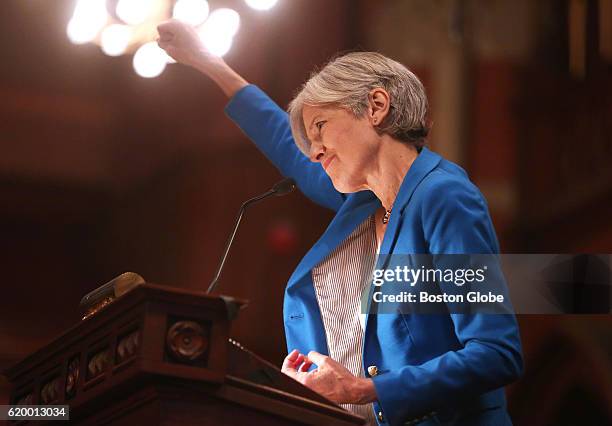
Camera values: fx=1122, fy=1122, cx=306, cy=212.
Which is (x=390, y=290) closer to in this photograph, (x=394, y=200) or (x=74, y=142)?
(x=394, y=200)

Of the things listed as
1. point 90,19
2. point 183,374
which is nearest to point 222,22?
point 90,19

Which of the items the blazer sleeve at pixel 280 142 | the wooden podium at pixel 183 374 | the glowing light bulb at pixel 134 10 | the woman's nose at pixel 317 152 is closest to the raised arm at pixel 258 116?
the blazer sleeve at pixel 280 142

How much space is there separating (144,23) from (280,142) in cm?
101

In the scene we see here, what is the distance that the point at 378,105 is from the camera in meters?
2.76

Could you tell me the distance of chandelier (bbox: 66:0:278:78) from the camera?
11.5ft

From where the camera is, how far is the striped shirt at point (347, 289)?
2658 mm

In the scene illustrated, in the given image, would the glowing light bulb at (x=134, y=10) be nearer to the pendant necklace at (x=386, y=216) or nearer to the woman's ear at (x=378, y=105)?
the woman's ear at (x=378, y=105)

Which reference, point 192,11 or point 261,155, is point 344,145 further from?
point 261,155

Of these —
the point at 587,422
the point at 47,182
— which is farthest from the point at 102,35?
the point at 587,422

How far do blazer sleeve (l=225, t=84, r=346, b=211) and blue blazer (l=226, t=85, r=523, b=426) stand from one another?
6.5 inches

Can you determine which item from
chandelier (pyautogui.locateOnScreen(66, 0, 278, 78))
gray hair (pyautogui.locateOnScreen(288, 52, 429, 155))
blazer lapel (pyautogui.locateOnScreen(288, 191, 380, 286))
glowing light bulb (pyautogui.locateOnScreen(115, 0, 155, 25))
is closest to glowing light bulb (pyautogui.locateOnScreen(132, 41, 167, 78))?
chandelier (pyautogui.locateOnScreen(66, 0, 278, 78))

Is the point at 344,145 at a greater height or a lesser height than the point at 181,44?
lesser

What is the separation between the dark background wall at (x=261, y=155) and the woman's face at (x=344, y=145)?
4577 mm

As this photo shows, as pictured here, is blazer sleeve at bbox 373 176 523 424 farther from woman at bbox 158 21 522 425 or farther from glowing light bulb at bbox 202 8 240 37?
glowing light bulb at bbox 202 8 240 37
